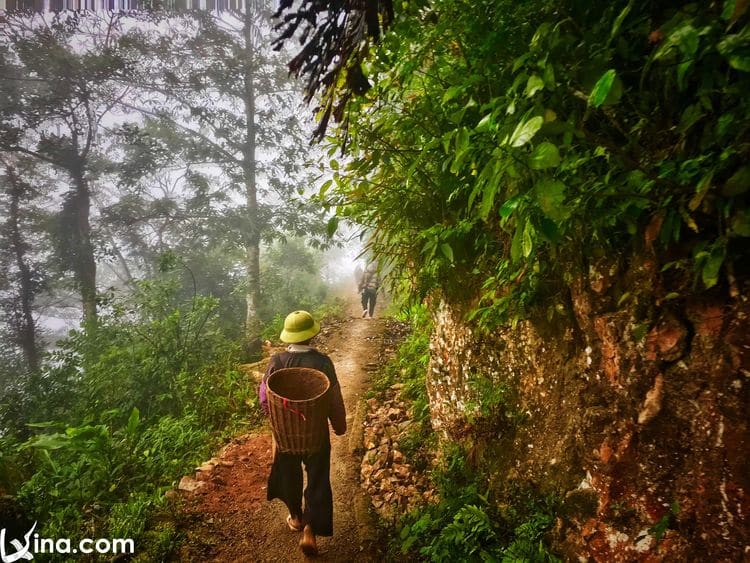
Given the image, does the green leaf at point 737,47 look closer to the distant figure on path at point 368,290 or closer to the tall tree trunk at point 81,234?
the distant figure on path at point 368,290

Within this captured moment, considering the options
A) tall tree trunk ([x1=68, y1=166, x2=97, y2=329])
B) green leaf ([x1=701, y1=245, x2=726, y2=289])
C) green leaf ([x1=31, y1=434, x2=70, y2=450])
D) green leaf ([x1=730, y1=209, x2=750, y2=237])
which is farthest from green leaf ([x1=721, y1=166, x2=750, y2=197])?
tall tree trunk ([x1=68, y1=166, x2=97, y2=329])

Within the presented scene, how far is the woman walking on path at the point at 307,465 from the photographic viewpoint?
355 cm

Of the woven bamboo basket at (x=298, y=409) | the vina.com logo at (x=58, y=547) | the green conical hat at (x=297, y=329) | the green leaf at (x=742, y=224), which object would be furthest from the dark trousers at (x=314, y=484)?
the green leaf at (x=742, y=224)

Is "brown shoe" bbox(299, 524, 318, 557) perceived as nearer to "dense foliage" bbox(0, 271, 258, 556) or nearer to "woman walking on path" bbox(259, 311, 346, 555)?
"woman walking on path" bbox(259, 311, 346, 555)

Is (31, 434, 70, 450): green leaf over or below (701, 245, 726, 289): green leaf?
below

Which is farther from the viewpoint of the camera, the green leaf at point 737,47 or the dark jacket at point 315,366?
the dark jacket at point 315,366

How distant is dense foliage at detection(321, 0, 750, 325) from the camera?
1239 millimetres

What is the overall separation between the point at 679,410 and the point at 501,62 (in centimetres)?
227

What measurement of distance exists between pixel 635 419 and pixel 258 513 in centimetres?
414

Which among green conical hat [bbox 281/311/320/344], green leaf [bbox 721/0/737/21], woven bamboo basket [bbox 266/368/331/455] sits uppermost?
green leaf [bbox 721/0/737/21]

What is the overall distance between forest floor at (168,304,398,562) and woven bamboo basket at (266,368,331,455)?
1.19 meters

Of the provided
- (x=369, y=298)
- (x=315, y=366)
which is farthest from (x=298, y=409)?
(x=369, y=298)

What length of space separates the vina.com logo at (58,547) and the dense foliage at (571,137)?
4148 mm

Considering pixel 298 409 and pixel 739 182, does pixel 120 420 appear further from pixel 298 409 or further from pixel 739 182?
pixel 739 182
